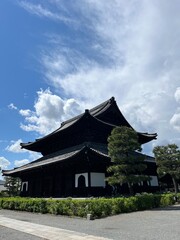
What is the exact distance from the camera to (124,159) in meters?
18.4

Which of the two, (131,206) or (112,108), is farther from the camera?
(112,108)

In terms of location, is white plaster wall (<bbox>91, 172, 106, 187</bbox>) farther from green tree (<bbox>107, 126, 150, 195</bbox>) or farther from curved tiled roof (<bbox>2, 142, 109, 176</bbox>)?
green tree (<bbox>107, 126, 150, 195</bbox>)

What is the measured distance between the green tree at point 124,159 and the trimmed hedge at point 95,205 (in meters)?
1.50

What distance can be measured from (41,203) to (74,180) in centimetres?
→ 425

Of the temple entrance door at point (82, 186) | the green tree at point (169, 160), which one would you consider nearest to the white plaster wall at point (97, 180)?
the temple entrance door at point (82, 186)

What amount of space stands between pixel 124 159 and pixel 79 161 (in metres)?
4.31

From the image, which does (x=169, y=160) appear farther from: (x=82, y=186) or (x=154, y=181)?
(x=82, y=186)

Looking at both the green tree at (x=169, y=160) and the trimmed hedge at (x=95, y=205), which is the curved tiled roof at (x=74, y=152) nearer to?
the trimmed hedge at (x=95, y=205)

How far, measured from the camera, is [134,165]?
1850 centimetres

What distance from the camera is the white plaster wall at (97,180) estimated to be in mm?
20500

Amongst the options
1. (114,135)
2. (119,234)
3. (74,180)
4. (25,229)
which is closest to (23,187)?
(74,180)

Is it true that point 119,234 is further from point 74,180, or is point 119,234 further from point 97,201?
point 74,180

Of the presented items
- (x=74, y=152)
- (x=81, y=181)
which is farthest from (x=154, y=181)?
(x=74, y=152)

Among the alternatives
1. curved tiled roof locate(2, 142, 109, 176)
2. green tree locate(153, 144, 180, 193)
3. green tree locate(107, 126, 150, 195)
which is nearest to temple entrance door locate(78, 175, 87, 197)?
curved tiled roof locate(2, 142, 109, 176)
